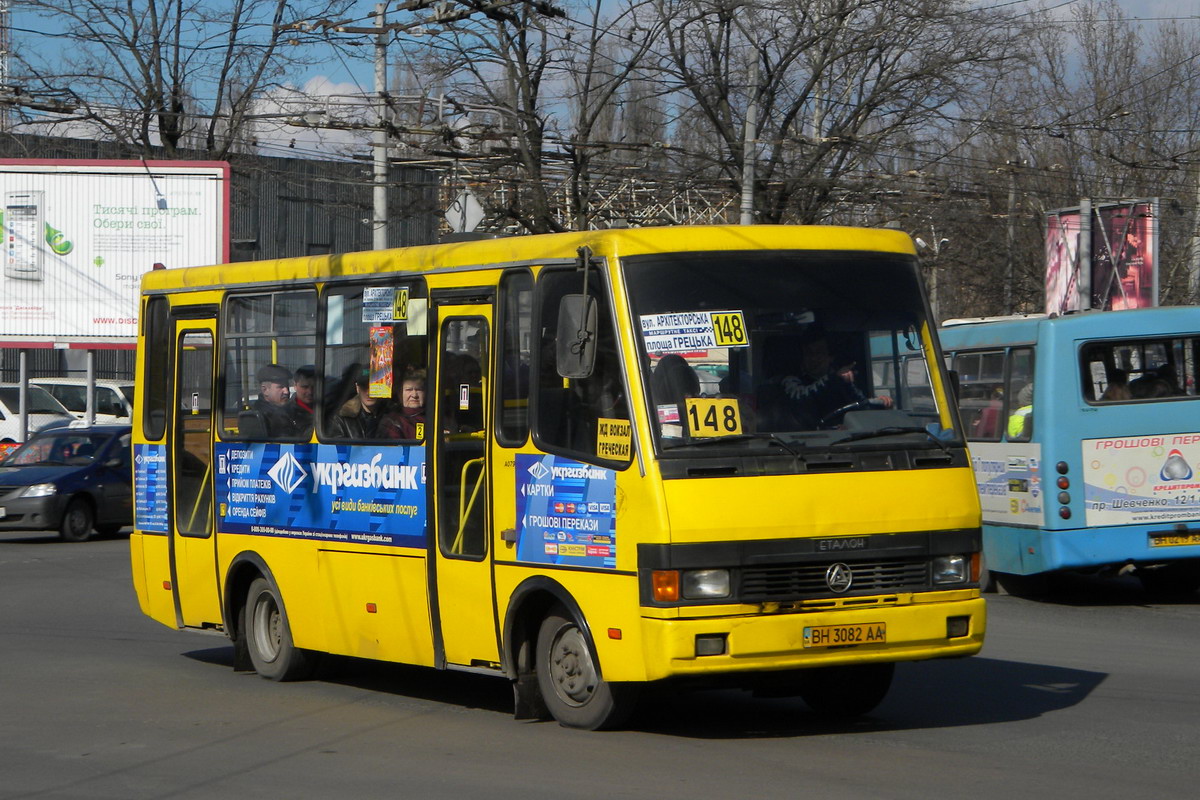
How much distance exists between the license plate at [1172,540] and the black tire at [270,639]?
7.66 m

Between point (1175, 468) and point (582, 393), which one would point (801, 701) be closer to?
point (582, 393)

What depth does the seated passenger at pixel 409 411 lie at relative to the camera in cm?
959

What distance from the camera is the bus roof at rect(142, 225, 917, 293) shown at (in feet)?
27.3

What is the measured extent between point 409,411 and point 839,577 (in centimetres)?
293

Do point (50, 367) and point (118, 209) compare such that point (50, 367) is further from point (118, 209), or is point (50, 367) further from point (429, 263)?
point (429, 263)

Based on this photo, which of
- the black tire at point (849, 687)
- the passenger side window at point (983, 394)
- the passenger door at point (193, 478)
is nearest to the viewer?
the black tire at point (849, 687)

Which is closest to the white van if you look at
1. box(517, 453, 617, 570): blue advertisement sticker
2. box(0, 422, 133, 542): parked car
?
box(0, 422, 133, 542): parked car

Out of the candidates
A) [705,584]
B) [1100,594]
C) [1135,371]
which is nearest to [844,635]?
[705,584]

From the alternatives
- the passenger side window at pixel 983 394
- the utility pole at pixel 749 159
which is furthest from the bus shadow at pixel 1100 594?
the utility pole at pixel 749 159

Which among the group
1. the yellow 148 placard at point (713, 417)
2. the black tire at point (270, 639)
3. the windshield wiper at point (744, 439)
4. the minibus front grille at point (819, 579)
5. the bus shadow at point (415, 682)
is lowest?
the bus shadow at point (415, 682)

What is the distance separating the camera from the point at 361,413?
10133 millimetres

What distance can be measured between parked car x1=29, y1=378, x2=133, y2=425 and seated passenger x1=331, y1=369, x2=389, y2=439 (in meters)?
27.3

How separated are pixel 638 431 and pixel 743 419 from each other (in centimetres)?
52

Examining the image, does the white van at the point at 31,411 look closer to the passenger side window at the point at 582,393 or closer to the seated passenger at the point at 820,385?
the passenger side window at the point at 582,393
